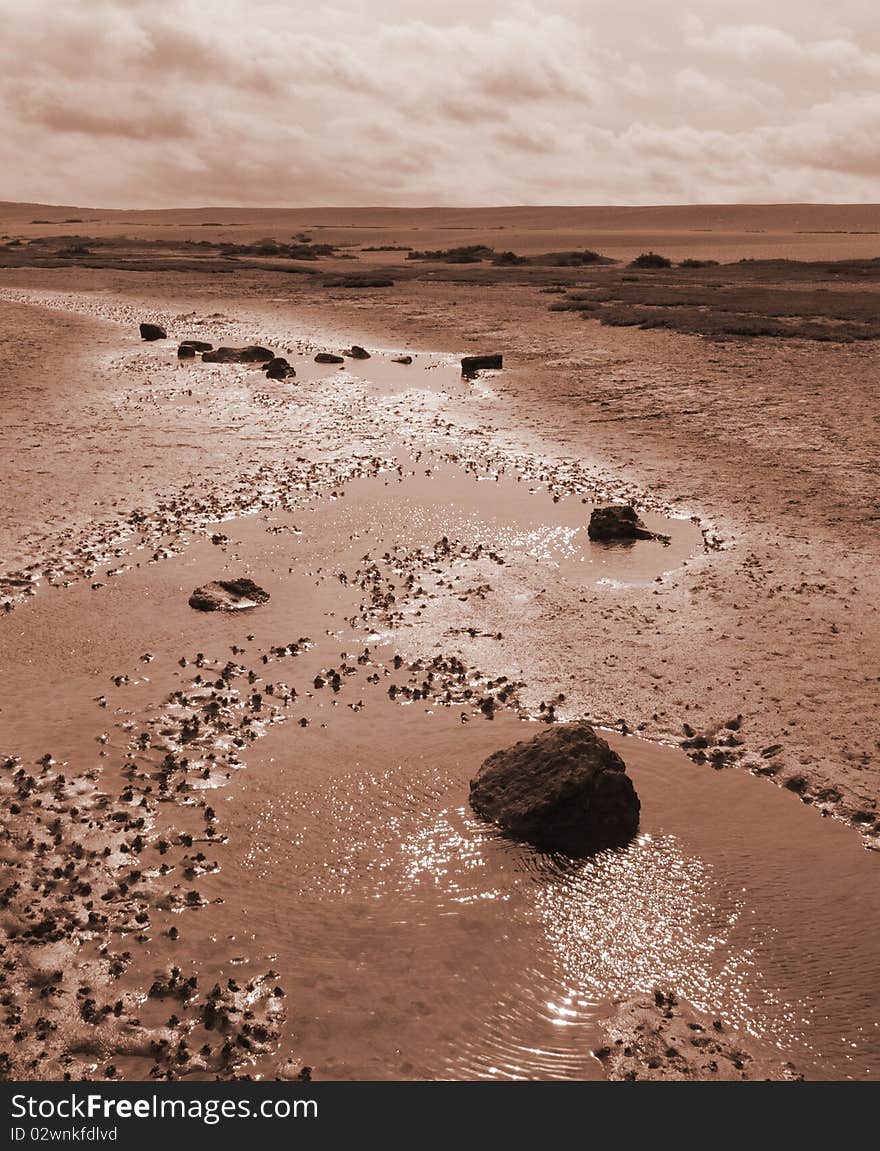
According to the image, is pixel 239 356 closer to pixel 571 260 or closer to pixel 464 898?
pixel 464 898

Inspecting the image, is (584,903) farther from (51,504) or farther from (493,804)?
(51,504)

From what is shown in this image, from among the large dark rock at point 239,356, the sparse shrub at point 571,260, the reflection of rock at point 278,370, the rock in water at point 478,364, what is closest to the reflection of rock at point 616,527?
the rock in water at point 478,364

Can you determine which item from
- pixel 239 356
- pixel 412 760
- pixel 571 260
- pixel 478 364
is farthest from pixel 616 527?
pixel 571 260

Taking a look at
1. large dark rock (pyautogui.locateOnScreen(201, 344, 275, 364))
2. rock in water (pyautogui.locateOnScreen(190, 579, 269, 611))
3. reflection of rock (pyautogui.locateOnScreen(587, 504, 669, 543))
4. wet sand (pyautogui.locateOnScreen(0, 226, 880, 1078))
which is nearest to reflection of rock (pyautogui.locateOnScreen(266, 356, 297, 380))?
large dark rock (pyautogui.locateOnScreen(201, 344, 275, 364))

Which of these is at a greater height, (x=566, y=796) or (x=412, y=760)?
(x=566, y=796)

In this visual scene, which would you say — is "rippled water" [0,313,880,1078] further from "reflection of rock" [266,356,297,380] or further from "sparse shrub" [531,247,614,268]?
"sparse shrub" [531,247,614,268]

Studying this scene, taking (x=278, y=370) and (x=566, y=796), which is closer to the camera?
(x=566, y=796)
